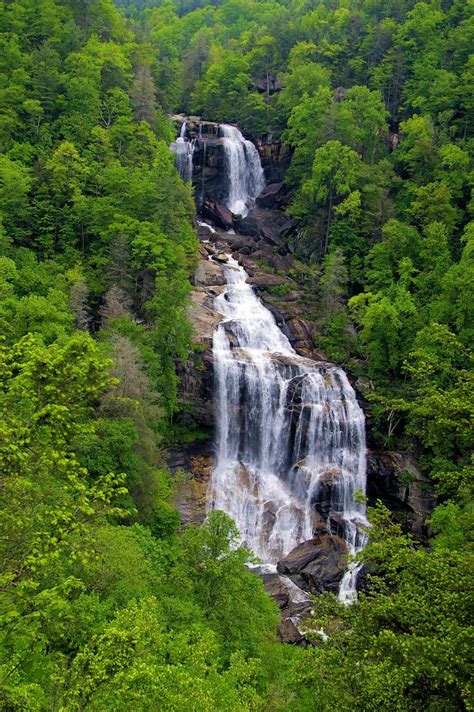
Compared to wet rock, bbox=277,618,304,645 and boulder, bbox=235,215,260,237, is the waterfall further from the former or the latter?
wet rock, bbox=277,618,304,645

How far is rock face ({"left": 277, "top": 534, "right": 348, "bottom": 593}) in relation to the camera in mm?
25906

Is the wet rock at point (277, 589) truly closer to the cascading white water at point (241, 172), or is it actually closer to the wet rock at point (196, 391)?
the wet rock at point (196, 391)

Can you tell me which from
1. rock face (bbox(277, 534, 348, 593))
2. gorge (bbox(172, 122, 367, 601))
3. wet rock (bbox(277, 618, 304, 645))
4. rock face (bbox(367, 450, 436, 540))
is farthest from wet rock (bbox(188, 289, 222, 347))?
wet rock (bbox(277, 618, 304, 645))

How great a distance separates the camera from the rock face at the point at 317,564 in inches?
1020

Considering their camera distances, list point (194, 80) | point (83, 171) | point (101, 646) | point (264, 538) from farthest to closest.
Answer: point (194, 80) → point (83, 171) → point (264, 538) → point (101, 646)

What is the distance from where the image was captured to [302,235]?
48.2 metres

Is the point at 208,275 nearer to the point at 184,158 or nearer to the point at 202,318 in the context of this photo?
the point at 202,318

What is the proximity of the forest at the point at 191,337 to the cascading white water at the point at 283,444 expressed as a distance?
2.15 metres

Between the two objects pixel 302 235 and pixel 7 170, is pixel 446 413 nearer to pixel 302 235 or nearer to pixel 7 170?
pixel 7 170

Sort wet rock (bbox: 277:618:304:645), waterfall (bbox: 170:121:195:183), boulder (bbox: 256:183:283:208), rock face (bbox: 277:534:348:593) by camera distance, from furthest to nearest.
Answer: boulder (bbox: 256:183:283:208)
waterfall (bbox: 170:121:195:183)
rock face (bbox: 277:534:348:593)
wet rock (bbox: 277:618:304:645)

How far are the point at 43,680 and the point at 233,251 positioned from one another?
40.3 meters

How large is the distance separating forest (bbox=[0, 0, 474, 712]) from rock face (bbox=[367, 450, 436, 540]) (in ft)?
2.63

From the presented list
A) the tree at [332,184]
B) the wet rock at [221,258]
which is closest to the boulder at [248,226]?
the tree at [332,184]

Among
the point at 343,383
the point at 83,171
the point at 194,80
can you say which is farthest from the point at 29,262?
the point at 194,80
